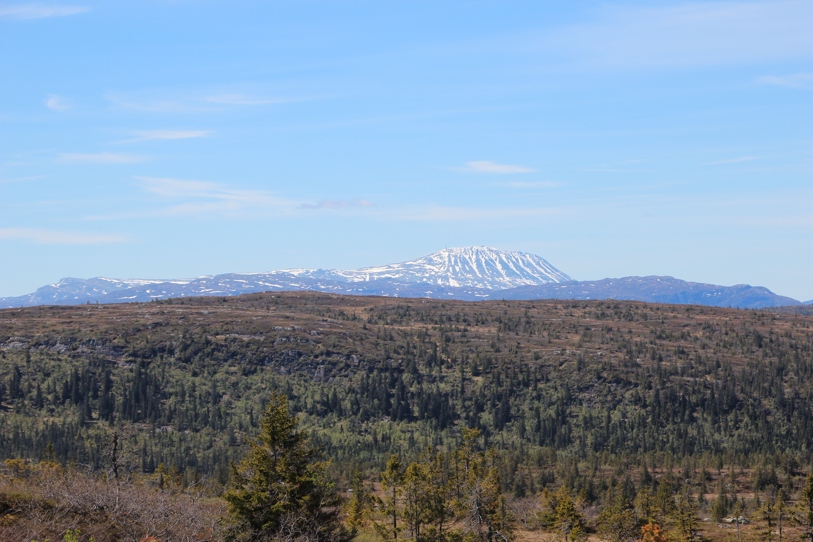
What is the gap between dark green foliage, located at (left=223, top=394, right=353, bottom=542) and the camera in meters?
37.3

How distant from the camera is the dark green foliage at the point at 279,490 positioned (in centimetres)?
3731

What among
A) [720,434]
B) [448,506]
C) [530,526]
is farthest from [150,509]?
[720,434]

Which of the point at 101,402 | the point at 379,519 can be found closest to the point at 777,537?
the point at 379,519

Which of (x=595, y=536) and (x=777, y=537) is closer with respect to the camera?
(x=777, y=537)

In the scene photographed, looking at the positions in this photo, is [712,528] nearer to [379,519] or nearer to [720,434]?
[379,519]

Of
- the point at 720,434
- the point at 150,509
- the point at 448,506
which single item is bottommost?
the point at 720,434

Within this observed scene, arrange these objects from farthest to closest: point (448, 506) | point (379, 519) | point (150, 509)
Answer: point (379, 519) → point (448, 506) → point (150, 509)

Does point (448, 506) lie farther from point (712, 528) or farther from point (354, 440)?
point (354, 440)

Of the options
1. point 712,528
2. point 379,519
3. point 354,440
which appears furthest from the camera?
point 354,440

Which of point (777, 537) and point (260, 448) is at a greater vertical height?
point (260, 448)

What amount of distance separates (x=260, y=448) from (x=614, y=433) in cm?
16584

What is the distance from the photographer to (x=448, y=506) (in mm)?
60656

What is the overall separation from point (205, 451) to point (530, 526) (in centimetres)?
8487

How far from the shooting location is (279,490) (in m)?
38.1
